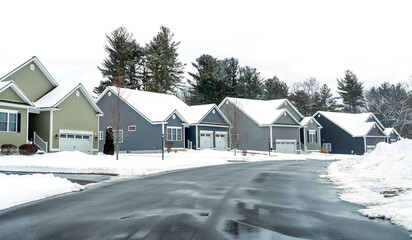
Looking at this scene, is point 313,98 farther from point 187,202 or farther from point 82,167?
point 187,202

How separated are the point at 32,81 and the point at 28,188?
81.4 feet

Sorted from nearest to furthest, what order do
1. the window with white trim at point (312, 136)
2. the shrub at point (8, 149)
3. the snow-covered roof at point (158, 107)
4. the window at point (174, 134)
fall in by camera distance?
the shrub at point (8, 149) < the window at point (174, 134) < the snow-covered roof at point (158, 107) < the window with white trim at point (312, 136)

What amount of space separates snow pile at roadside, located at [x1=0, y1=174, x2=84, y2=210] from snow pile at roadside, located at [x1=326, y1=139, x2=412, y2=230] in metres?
8.87

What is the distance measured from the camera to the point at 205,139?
46031 millimetres

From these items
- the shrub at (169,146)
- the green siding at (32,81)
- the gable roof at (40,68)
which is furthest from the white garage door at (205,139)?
the green siding at (32,81)

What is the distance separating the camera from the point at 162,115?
142 ft

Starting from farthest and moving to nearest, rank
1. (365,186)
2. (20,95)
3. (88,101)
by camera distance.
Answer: (88,101) < (20,95) < (365,186)

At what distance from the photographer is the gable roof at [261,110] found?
2021 inches

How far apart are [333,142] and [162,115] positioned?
32.1 m

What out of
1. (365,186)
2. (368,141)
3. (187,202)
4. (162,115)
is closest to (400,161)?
(365,186)

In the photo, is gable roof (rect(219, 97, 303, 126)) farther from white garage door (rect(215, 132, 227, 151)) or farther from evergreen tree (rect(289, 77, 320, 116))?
evergreen tree (rect(289, 77, 320, 116))

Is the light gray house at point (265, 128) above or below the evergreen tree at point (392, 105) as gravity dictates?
below

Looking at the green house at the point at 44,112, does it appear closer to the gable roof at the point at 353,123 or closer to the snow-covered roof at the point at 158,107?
the snow-covered roof at the point at 158,107

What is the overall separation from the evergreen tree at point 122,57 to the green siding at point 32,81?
3288 centimetres
